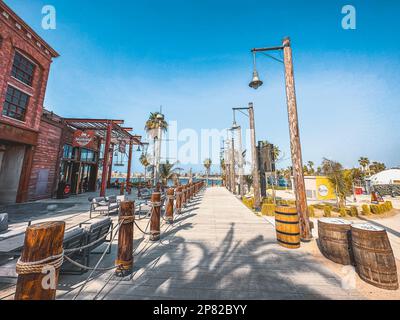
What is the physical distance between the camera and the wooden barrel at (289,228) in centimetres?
457

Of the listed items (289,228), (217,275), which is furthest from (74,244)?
(289,228)

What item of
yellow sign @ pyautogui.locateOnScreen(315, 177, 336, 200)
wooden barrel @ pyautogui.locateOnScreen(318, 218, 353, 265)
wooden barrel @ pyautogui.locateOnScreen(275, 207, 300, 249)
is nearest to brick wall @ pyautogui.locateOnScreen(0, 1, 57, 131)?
wooden barrel @ pyautogui.locateOnScreen(275, 207, 300, 249)

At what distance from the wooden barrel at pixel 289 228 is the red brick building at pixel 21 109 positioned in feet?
49.0

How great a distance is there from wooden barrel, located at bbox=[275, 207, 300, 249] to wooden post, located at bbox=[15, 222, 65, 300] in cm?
480

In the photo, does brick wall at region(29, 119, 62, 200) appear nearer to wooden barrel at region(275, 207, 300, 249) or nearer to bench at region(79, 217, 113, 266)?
bench at region(79, 217, 113, 266)

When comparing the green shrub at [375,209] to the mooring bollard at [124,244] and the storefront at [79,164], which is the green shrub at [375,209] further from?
the storefront at [79,164]

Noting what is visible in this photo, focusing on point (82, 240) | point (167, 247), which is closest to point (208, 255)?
point (167, 247)

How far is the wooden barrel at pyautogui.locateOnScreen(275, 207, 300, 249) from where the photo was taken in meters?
4.57

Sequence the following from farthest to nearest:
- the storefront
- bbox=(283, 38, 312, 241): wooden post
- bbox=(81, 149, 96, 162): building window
→ 1. bbox=(81, 149, 96, 162): building window
2. the storefront
3. bbox=(283, 38, 312, 241): wooden post

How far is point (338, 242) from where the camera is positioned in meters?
3.76

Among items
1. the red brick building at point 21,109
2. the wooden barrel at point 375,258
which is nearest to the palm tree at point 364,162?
the wooden barrel at point 375,258

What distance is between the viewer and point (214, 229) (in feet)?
20.3

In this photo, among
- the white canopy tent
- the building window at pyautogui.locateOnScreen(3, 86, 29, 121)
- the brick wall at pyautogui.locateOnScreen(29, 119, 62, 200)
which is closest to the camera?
the building window at pyautogui.locateOnScreen(3, 86, 29, 121)
